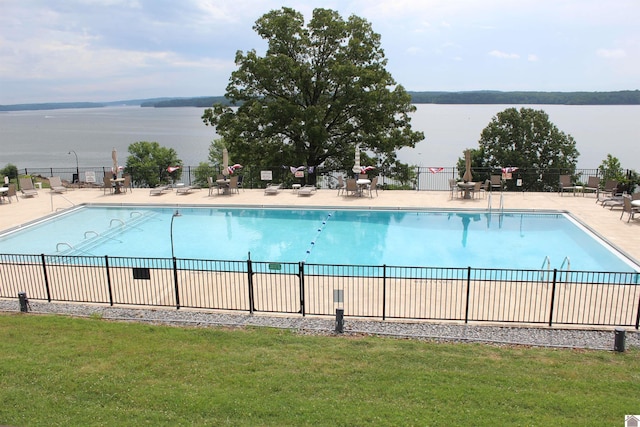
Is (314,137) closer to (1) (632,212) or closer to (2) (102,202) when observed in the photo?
(2) (102,202)

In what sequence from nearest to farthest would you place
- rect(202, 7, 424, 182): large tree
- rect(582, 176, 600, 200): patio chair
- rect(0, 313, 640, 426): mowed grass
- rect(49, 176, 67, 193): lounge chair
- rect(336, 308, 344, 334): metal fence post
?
1. rect(0, 313, 640, 426): mowed grass
2. rect(336, 308, 344, 334): metal fence post
3. rect(582, 176, 600, 200): patio chair
4. rect(49, 176, 67, 193): lounge chair
5. rect(202, 7, 424, 182): large tree

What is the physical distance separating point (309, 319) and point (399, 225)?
32.6 feet

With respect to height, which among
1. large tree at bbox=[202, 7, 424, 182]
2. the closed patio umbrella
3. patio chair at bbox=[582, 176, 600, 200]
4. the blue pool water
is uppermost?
large tree at bbox=[202, 7, 424, 182]

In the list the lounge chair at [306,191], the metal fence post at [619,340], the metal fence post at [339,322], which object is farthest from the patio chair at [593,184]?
the metal fence post at [339,322]

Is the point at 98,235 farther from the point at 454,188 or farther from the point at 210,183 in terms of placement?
the point at 454,188

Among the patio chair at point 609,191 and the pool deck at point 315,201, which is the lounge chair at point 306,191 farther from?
the patio chair at point 609,191

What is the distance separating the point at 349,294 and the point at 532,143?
99.2ft

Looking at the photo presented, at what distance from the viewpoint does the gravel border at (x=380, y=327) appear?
27.5 feet

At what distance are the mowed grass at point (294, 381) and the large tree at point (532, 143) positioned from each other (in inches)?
1192

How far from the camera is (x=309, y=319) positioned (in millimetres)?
9461

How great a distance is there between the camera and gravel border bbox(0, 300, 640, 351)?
27.5 ft

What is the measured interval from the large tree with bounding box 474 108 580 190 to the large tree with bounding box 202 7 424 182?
8.46 meters

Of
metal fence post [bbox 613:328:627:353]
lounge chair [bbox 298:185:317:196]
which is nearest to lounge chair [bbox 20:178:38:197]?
lounge chair [bbox 298:185:317:196]

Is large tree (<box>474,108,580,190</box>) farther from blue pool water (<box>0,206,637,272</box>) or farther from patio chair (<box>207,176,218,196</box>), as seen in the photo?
patio chair (<box>207,176,218,196</box>)
